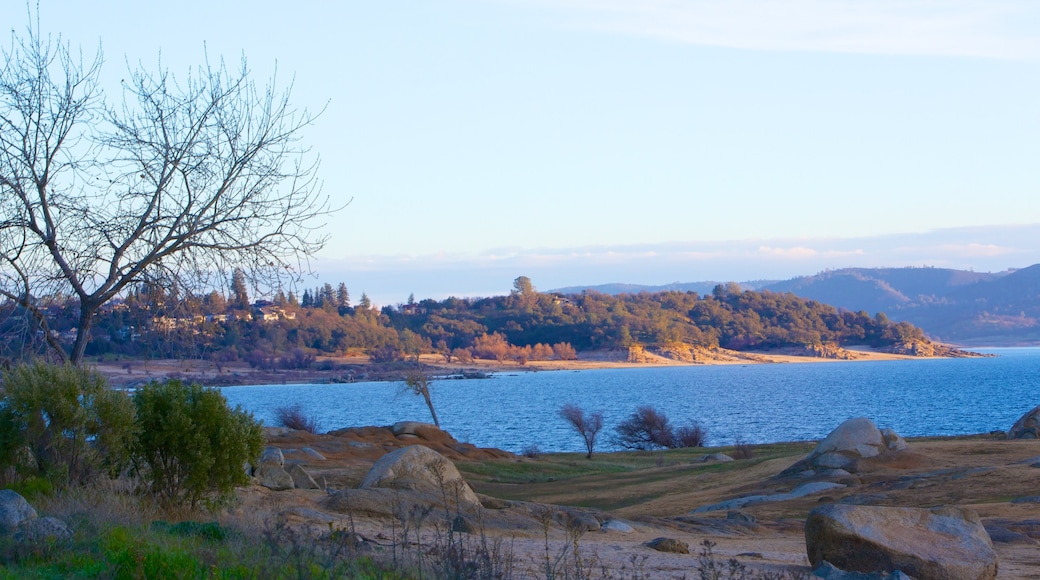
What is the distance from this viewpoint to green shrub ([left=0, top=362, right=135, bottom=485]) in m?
11.7

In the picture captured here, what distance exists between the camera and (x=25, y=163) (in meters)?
14.3

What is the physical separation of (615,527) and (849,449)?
1198cm

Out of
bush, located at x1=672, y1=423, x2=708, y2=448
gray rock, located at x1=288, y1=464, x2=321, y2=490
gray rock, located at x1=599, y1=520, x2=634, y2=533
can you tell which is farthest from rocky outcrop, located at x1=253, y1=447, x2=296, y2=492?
bush, located at x1=672, y1=423, x2=708, y2=448

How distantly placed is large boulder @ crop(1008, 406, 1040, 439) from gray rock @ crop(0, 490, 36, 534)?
1220 inches

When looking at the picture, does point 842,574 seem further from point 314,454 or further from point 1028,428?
point 1028,428

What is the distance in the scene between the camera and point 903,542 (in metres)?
10.6

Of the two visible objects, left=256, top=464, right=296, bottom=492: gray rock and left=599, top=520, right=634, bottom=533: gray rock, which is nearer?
left=599, top=520, right=634, bottom=533: gray rock

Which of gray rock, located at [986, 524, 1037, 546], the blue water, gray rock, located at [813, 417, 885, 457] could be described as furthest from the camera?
the blue water

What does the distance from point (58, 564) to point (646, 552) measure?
673 cm

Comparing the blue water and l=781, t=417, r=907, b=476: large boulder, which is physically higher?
l=781, t=417, r=907, b=476: large boulder

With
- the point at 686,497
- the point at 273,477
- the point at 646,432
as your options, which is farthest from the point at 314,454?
the point at 646,432

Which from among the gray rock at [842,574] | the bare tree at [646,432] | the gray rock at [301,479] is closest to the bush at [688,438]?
the bare tree at [646,432]

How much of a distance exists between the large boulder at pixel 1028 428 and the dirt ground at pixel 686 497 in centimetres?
159

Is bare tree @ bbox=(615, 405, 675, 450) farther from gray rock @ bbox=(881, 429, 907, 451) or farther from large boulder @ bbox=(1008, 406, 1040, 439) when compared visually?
gray rock @ bbox=(881, 429, 907, 451)
